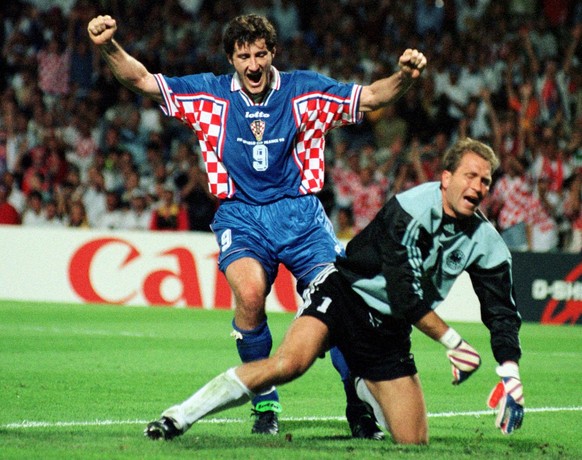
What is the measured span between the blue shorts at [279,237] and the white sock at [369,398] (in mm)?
768

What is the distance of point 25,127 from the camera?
19.0 metres

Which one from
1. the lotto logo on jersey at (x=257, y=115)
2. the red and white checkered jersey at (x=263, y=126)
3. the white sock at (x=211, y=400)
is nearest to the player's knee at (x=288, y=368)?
the white sock at (x=211, y=400)

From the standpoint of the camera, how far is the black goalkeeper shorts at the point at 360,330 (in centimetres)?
623

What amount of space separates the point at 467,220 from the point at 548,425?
2.02 metres

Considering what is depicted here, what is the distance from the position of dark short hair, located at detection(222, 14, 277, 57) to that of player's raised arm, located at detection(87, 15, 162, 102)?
0.56 metres

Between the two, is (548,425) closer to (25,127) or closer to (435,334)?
(435,334)

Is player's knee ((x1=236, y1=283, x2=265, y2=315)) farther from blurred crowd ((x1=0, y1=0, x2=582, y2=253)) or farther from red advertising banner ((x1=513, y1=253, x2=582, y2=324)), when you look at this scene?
red advertising banner ((x1=513, y1=253, x2=582, y2=324))

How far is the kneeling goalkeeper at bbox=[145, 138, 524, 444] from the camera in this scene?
5836mm

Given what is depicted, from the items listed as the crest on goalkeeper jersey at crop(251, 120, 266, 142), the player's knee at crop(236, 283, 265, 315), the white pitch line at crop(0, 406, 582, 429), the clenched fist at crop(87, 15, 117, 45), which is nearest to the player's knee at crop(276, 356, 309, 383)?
the player's knee at crop(236, 283, 265, 315)

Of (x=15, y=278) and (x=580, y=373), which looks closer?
(x=580, y=373)

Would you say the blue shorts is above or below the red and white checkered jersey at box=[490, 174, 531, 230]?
above

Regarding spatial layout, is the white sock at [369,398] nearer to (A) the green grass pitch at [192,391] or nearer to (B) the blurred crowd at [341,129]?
(A) the green grass pitch at [192,391]

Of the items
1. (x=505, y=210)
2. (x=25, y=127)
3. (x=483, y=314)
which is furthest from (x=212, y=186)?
(x=25, y=127)

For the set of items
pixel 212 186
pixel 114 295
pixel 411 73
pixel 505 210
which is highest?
pixel 411 73
